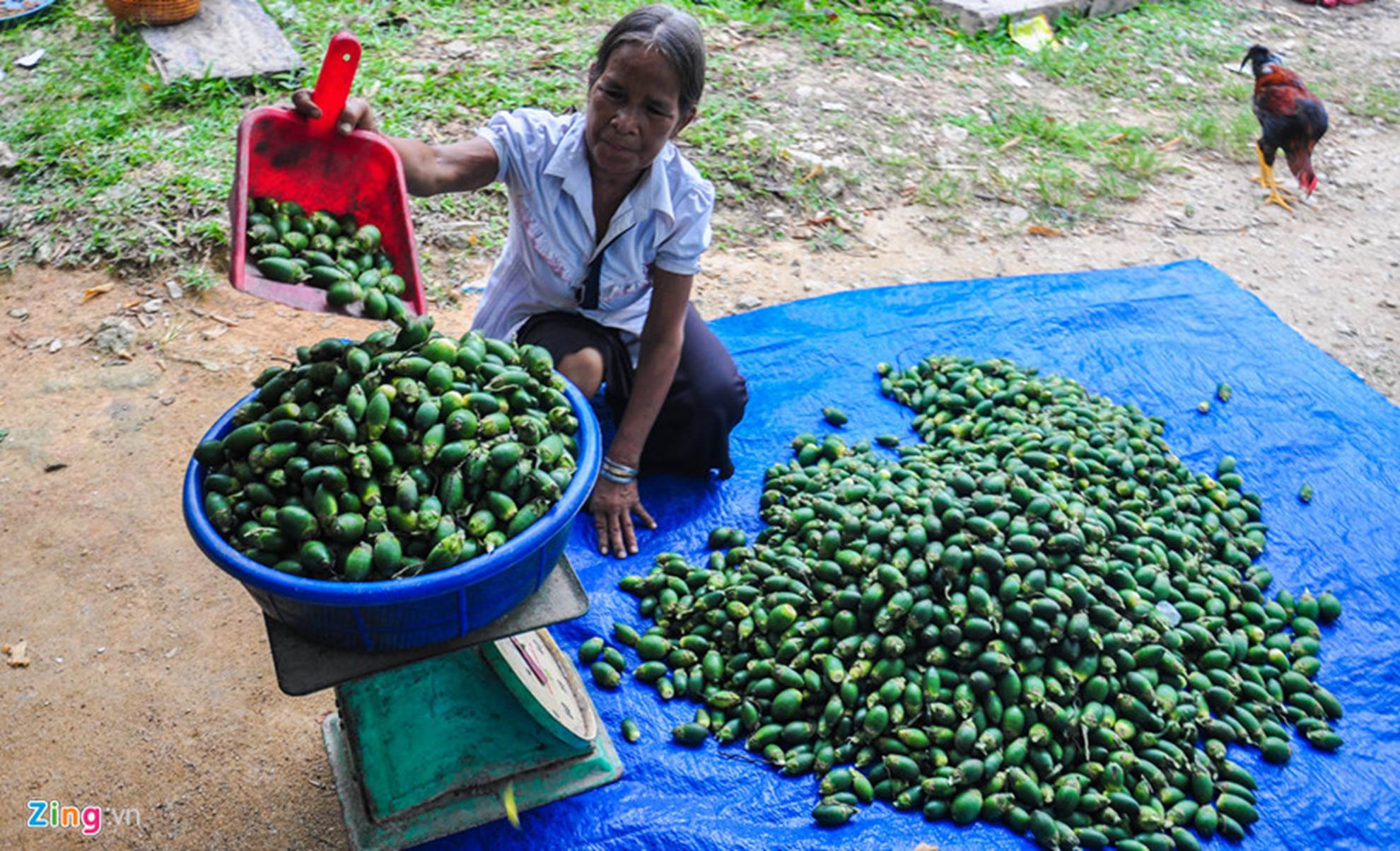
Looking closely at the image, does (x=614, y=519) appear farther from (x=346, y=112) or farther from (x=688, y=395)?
(x=346, y=112)

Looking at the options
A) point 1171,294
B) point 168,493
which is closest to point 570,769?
point 168,493

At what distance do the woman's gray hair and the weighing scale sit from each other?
116 cm

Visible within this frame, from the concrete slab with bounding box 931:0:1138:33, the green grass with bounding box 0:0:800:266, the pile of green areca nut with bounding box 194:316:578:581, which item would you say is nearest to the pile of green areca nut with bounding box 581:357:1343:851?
the pile of green areca nut with bounding box 194:316:578:581

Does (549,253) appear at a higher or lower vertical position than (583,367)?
higher

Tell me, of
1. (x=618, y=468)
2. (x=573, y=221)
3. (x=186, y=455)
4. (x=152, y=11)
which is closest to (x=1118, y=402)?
(x=618, y=468)

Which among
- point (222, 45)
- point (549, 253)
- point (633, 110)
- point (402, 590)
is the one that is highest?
point (633, 110)

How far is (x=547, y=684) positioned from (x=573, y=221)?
119 centimetres

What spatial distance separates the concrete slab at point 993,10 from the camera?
665cm

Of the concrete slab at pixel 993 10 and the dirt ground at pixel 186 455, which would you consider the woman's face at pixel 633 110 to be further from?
the concrete slab at pixel 993 10

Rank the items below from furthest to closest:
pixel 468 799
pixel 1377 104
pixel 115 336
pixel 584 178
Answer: pixel 1377 104 < pixel 115 336 < pixel 584 178 < pixel 468 799

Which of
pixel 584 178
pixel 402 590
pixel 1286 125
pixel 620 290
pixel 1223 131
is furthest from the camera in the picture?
pixel 1223 131

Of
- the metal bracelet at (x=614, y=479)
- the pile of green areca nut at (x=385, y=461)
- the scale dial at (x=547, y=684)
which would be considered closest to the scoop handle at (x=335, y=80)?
the pile of green areca nut at (x=385, y=461)

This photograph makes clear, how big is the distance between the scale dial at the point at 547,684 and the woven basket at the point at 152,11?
14.2ft

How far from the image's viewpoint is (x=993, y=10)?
263 inches
